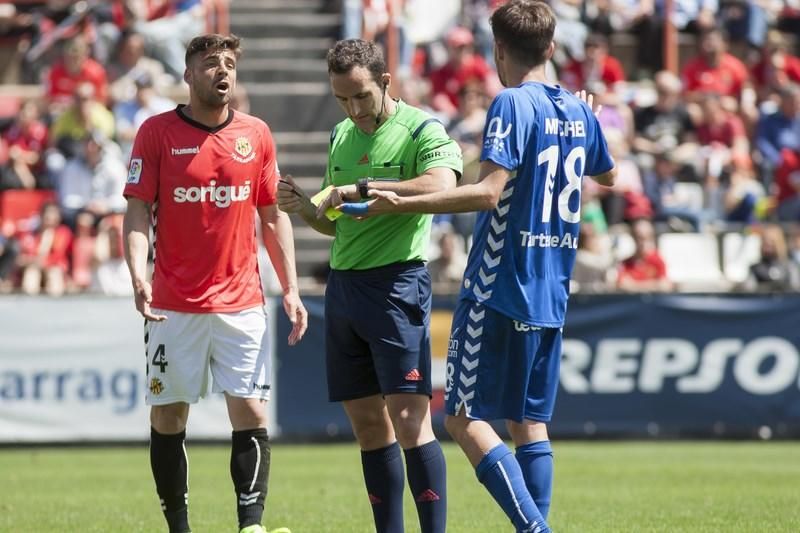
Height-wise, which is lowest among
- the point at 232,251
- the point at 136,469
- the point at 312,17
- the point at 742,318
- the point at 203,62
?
the point at 136,469

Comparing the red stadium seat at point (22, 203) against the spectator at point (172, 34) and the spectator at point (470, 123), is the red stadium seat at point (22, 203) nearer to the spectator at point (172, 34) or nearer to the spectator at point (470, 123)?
the spectator at point (172, 34)

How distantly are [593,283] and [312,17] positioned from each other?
25.1 feet

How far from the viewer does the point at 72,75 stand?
2022 centimetres

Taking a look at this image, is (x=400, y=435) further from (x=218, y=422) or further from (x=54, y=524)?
(x=218, y=422)

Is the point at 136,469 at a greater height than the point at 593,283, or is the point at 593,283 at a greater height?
the point at 593,283

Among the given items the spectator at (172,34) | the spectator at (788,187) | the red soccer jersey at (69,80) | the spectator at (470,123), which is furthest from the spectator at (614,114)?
the red soccer jersey at (69,80)

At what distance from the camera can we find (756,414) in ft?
53.0

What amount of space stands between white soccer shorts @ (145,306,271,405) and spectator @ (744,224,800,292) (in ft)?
34.8

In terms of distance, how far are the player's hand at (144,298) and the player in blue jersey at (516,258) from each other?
4.55ft

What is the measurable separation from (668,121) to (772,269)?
385cm

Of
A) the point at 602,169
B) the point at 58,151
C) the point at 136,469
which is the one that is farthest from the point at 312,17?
the point at 602,169

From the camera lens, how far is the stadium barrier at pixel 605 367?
15.6 meters

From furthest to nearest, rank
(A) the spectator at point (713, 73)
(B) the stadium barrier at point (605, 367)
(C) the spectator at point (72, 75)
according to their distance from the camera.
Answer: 1. (A) the spectator at point (713, 73)
2. (C) the spectator at point (72, 75)
3. (B) the stadium barrier at point (605, 367)

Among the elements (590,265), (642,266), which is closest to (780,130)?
(642,266)
